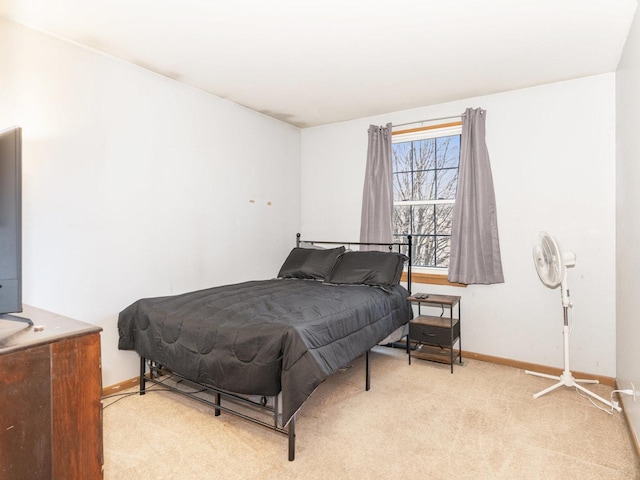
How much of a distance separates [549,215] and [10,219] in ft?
12.0

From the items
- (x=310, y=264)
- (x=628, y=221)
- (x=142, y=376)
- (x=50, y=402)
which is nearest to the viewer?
(x=50, y=402)

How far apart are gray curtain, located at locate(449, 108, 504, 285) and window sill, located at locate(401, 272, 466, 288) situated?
139mm

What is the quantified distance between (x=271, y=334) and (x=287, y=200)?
8.85 ft

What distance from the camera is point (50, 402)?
118 centimetres

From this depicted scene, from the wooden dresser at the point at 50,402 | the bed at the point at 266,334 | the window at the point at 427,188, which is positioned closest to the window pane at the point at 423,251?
the window at the point at 427,188

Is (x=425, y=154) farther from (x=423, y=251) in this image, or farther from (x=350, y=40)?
(x=350, y=40)

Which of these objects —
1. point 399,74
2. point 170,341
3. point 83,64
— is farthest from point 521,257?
point 83,64

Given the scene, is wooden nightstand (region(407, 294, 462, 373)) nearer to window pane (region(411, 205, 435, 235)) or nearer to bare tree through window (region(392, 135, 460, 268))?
bare tree through window (region(392, 135, 460, 268))

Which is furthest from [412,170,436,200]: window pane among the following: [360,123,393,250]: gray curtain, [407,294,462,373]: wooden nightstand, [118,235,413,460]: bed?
[407,294,462,373]: wooden nightstand

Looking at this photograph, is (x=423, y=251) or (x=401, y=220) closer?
(x=423, y=251)

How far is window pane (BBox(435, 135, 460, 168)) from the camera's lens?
3.84 metres

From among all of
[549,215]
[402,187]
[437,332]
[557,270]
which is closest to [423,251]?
[402,187]

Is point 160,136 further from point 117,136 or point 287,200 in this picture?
point 287,200

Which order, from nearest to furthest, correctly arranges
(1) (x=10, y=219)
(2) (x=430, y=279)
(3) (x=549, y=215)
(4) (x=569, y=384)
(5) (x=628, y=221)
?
(1) (x=10, y=219) < (5) (x=628, y=221) < (4) (x=569, y=384) < (3) (x=549, y=215) < (2) (x=430, y=279)
